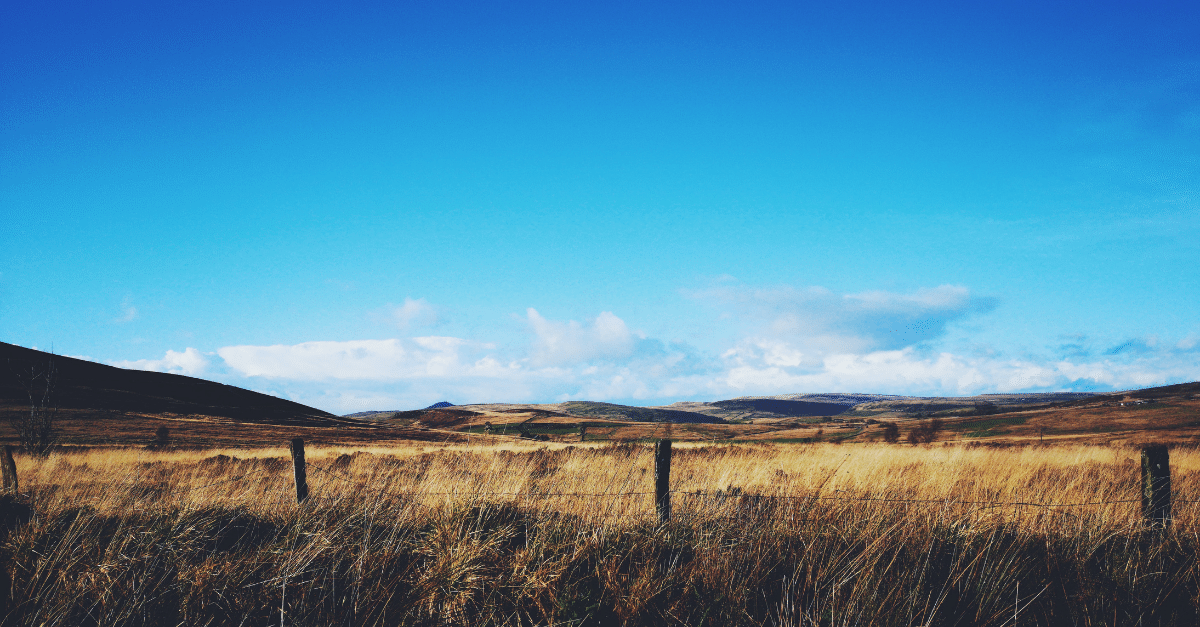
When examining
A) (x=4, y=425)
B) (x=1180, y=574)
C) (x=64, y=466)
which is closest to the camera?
(x=1180, y=574)

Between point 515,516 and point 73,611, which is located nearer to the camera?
point 73,611

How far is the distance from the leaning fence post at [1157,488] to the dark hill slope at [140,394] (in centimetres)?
8471

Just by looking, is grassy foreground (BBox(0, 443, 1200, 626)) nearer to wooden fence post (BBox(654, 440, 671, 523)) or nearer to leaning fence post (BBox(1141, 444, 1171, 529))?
wooden fence post (BBox(654, 440, 671, 523))

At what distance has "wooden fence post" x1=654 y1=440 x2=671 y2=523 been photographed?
21.2 feet

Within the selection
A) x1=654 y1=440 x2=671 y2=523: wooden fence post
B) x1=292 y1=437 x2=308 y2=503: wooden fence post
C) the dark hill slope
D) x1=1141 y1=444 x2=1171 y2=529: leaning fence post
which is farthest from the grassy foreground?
the dark hill slope

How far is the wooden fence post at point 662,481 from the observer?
646 cm

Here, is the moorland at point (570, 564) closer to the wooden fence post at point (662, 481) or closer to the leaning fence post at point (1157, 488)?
the wooden fence post at point (662, 481)

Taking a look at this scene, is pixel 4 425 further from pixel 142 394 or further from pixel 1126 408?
pixel 1126 408

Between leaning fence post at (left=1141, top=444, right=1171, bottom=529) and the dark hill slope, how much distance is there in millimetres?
84708

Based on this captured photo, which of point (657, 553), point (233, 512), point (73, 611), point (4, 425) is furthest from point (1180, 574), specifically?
point (4, 425)

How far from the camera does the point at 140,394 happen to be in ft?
279

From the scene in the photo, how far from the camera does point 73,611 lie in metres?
4.06

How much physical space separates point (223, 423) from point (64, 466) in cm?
5377

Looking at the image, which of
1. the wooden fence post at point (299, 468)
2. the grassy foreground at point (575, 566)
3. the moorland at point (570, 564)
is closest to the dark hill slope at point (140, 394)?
the wooden fence post at point (299, 468)
